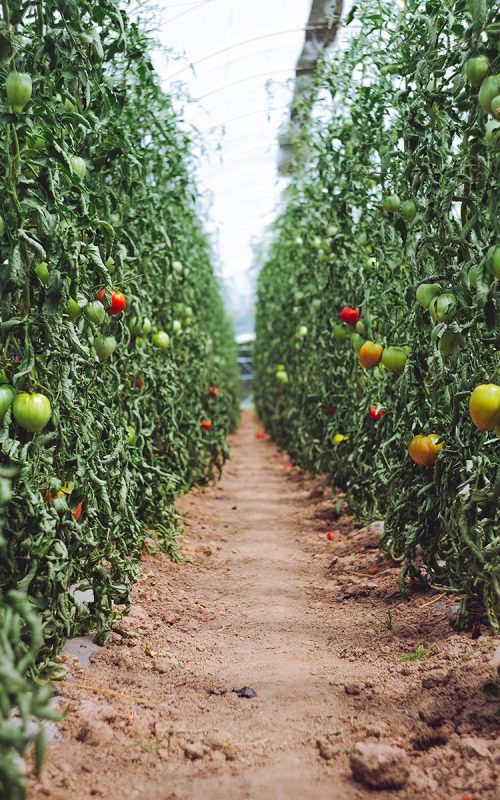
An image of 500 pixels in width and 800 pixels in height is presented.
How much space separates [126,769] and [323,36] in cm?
589

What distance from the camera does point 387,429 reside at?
11.0 ft

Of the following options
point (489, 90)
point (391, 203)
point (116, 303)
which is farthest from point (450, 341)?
point (116, 303)

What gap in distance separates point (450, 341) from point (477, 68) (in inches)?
29.3

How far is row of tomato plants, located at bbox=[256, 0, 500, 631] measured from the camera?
6.38ft

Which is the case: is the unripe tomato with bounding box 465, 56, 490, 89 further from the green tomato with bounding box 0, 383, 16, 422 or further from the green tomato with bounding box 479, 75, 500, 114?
the green tomato with bounding box 0, 383, 16, 422

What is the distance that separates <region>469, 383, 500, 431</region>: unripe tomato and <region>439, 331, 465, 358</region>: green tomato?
15.0 inches

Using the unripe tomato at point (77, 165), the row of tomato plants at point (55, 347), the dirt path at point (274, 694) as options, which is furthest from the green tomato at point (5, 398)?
the dirt path at point (274, 694)

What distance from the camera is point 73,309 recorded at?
80.7 inches

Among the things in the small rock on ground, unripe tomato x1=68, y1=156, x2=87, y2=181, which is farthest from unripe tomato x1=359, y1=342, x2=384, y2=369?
the small rock on ground

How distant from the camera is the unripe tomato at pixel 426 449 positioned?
8.20 ft

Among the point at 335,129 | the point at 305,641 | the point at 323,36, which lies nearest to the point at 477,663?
the point at 305,641

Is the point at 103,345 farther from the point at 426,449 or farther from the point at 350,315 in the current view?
the point at 350,315

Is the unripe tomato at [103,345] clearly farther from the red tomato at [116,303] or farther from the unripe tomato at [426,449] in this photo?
the unripe tomato at [426,449]

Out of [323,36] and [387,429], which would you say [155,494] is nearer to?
[387,429]
